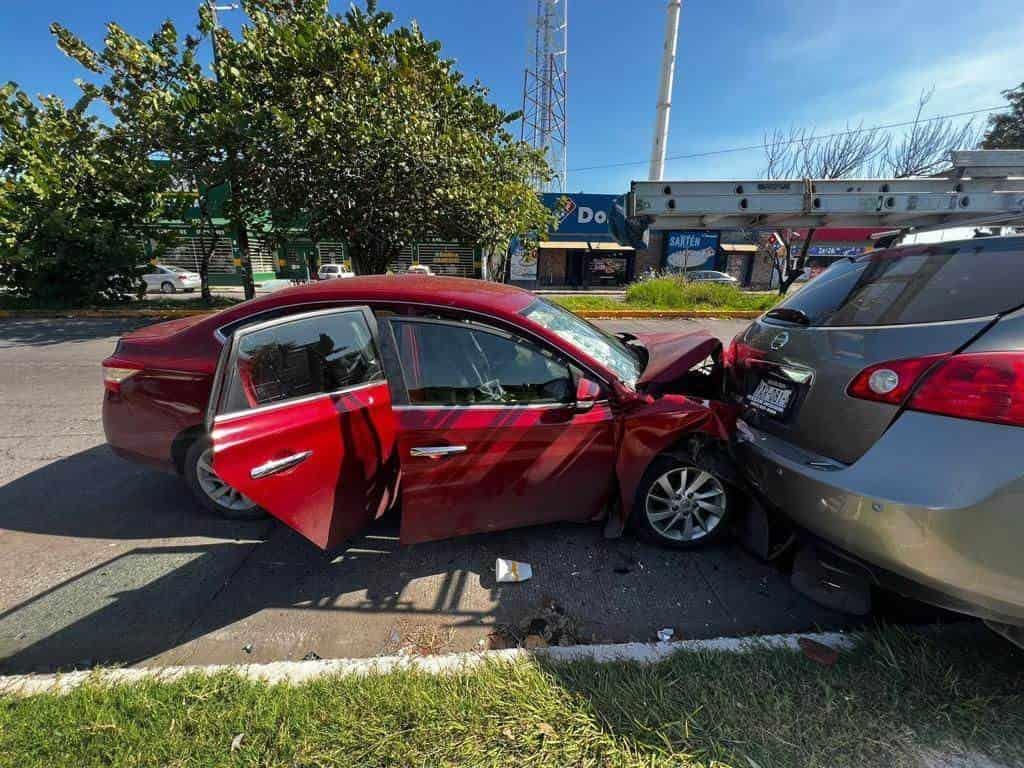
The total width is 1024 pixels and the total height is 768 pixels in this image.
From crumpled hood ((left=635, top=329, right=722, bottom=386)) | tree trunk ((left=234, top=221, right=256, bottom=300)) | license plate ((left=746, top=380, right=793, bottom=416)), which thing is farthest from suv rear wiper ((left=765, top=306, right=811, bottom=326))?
tree trunk ((left=234, top=221, right=256, bottom=300))

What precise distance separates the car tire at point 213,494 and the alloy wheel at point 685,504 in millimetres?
2643

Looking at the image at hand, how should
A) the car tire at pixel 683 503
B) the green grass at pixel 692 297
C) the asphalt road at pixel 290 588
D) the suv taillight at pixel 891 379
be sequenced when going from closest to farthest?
the suv taillight at pixel 891 379, the asphalt road at pixel 290 588, the car tire at pixel 683 503, the green grass at pixel 692 297

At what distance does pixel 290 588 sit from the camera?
2.38 metres

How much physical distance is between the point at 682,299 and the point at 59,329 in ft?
49.9

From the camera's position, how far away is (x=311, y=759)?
1.43 m

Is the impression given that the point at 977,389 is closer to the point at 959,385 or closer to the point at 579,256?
the point at 959,385

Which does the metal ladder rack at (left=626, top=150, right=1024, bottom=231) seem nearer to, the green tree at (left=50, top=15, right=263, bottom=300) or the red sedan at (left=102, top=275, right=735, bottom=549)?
the red sedan at (left=102, top=275, right=735, bottom=549)

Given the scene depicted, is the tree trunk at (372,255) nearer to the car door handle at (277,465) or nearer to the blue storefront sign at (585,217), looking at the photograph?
the car door handle at (277,465)

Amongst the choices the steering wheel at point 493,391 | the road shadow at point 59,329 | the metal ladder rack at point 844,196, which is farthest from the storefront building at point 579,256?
the steering wheel at point 493,391

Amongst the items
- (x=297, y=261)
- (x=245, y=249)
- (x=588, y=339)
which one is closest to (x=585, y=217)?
(x=297, y=261)

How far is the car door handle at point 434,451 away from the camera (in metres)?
2.25

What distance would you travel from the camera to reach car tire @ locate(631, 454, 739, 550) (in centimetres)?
252

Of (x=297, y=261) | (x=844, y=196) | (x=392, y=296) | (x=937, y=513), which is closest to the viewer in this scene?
(x=937, y=513)

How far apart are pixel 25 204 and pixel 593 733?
15892 millimetres
